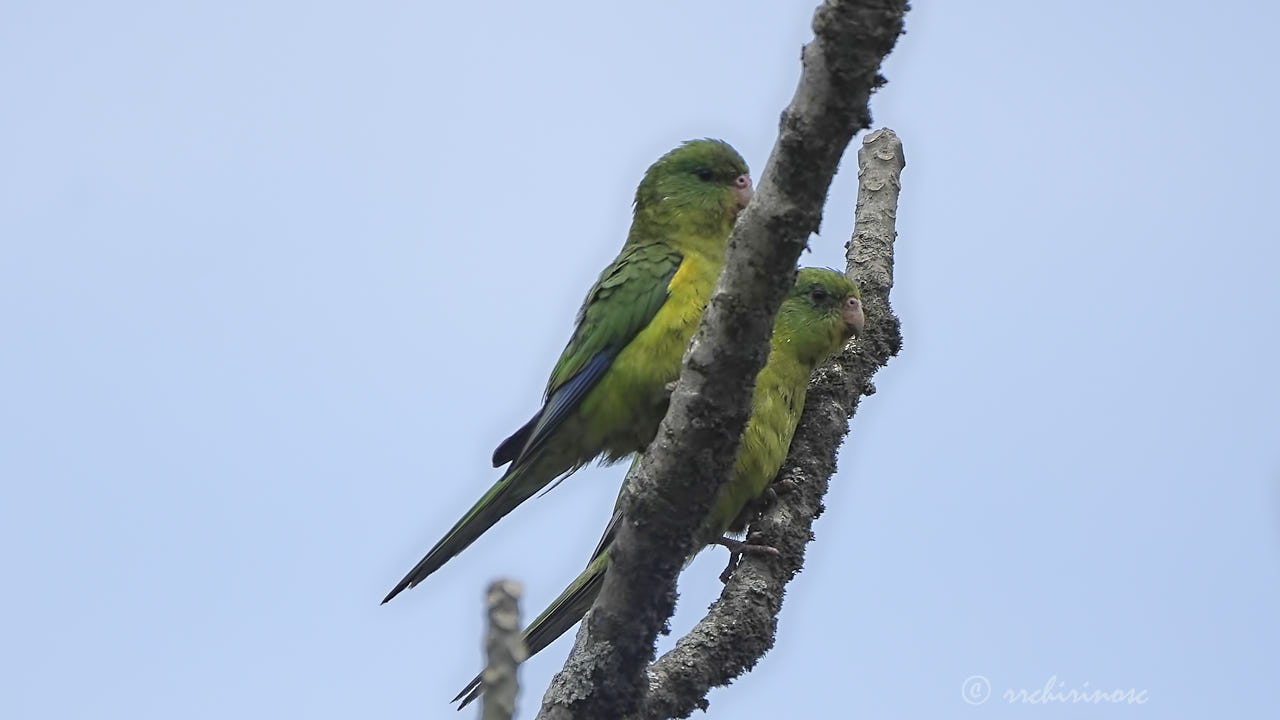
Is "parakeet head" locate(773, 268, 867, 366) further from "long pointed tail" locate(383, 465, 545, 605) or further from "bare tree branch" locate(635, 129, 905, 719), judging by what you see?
"long pointed tail" locate(383, 465, 545, 605)

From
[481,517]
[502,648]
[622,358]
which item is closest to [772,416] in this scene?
[622,358]

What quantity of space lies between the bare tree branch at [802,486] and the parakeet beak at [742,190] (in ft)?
2.28

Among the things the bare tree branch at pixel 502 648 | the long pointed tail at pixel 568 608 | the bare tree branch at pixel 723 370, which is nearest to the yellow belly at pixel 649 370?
the long pointed tail at pixel 568 608

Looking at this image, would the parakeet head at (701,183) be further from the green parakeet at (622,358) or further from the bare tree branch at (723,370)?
the bare tree branch at (723,370)

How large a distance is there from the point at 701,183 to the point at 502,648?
5831 millimetres

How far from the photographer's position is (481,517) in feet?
23.2

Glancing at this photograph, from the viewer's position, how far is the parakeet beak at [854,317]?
6.85 meters

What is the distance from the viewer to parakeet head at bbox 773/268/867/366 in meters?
6.84

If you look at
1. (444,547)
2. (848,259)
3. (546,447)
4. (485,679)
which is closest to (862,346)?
(848,259)

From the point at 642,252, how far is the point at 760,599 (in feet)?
7.58

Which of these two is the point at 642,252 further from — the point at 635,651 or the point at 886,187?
the point at 635,651

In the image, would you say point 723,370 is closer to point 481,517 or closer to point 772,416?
point 772,416

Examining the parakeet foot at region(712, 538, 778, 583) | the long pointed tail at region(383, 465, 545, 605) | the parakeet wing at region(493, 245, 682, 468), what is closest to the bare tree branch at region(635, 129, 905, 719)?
the parakeet foot at region(712, 538, 778, 583)

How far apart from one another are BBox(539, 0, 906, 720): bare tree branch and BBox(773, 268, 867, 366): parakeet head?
2400 millimetres
